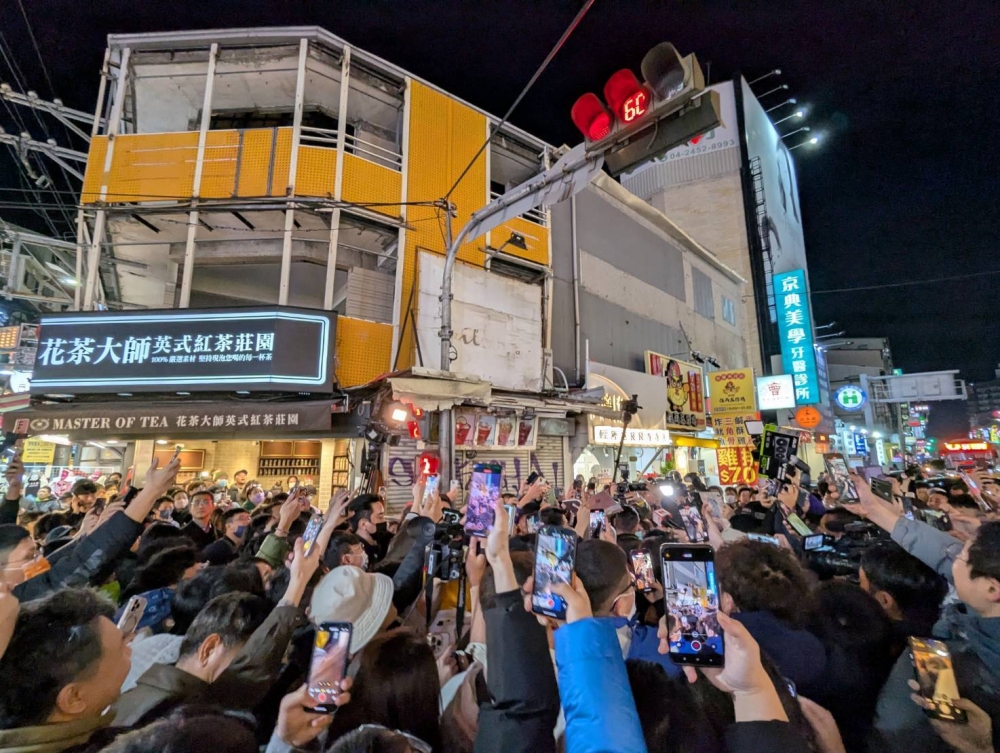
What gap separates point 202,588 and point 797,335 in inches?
1308

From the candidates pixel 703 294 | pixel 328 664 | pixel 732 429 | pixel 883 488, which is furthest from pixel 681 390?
pixel 328 664

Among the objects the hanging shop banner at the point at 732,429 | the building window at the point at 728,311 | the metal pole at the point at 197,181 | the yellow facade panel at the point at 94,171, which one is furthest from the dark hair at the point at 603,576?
the building window at the point at 728,311

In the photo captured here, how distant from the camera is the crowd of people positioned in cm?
152

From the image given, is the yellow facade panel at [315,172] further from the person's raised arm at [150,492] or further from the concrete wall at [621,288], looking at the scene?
the person's raised arm at [150,492]

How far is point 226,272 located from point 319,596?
12945 mm

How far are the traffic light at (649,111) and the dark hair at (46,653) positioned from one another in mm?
5901

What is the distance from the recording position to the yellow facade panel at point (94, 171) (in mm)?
10320

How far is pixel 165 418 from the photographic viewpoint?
8.59 meters

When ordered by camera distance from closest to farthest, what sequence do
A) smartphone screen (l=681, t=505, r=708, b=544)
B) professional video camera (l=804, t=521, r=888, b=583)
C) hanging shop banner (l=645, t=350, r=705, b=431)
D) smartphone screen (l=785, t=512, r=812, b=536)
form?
professional video camera (l=804, t=521, r=888, b=583)
smartphone screen (l=681, t=505, r=708, b=544)
smartphone screen (l=785, t=512, r=812, b=536)
hanging shop banner (l=645, t=350, r=705, b=431)

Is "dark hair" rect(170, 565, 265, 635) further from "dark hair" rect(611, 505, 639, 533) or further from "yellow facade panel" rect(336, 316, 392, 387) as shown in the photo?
"yellow facade panel" rect(336, 316, 392, 387)

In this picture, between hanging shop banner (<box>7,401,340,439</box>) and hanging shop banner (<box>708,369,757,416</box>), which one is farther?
hanging shop banner (<box>708,369,757,416</box>)

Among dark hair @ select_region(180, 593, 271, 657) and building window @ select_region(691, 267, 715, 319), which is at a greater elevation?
building window @ select_region(691, 267, 715, 319)

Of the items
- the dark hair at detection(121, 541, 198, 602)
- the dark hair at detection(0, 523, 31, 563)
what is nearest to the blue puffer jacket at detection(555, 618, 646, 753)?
the dark hair at detection(121, 541, 198, 602)

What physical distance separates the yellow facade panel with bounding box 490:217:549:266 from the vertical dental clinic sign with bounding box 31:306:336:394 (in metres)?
6.31
